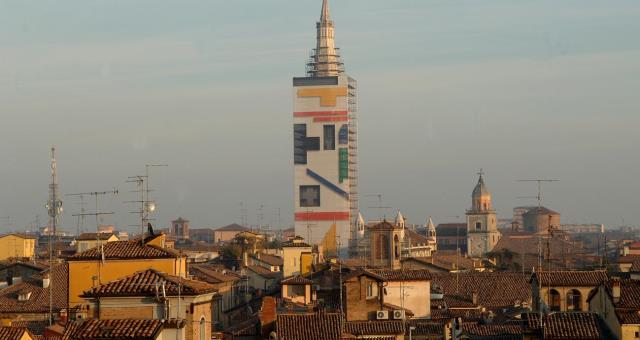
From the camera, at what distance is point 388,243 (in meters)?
99.6

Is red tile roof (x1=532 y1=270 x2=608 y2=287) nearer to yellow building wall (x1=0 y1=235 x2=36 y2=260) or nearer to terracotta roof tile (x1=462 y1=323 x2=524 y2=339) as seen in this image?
terracotta roof tile (x1=462 y1=323 x2=524 y2=339)

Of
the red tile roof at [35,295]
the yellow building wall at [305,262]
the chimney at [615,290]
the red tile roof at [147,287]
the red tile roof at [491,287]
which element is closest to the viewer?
the red tile roof at [147,287]

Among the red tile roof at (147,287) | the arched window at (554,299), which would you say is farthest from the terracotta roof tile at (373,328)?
the red tile roof at (147,287)

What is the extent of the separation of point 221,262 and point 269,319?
64575 mm

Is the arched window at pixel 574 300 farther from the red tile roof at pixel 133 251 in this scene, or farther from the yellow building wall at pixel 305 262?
the yellow building wall at pixel 305 262

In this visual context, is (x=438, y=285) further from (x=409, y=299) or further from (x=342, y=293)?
(x=342, y=293)

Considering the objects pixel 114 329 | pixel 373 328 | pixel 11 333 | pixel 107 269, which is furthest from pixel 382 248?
pixel 114 329

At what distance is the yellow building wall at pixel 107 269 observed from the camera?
3139 cm

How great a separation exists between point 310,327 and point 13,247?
218 feet

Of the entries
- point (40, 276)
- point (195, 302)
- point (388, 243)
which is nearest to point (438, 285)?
point (40, 276)

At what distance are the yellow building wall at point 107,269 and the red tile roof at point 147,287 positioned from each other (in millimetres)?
4146

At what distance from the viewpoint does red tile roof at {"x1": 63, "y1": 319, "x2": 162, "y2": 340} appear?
22062mm

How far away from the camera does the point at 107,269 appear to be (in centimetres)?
3316

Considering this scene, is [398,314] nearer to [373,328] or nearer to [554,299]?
[554,299]
